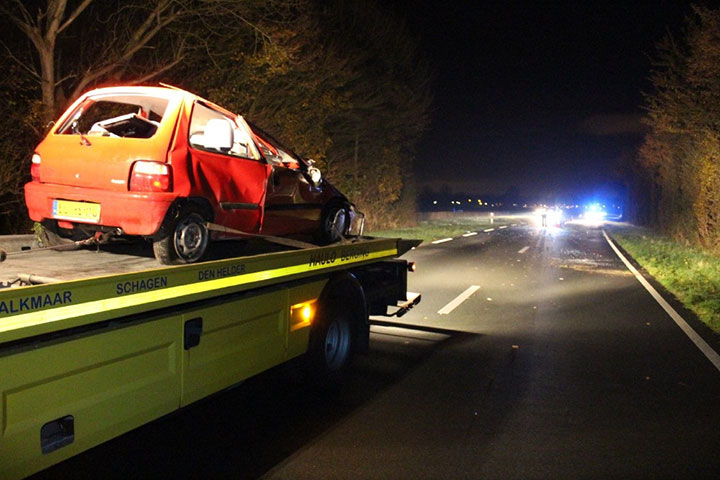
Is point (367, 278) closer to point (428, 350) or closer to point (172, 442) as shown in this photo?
point (428, 350)

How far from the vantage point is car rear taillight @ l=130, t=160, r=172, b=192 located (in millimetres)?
4734

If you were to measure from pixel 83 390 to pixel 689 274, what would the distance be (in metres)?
15.2

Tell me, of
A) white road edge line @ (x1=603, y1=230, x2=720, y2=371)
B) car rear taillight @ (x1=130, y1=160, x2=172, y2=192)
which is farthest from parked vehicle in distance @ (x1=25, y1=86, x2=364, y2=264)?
white road edge line @ (x1=603, y1=230, x2=720, y2=371)

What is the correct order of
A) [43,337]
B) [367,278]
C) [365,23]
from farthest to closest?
[365,23], [367,278], [43,337]

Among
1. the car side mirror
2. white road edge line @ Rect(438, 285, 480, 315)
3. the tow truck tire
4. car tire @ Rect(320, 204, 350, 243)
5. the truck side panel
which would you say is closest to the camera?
the truck side panel

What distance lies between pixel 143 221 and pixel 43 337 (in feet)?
6.24

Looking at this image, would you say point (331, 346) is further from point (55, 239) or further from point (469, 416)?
point (55, 239)

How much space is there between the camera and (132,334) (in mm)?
3393

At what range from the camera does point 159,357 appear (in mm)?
3602

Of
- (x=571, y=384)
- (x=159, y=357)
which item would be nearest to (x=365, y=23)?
(x=571, y=384)

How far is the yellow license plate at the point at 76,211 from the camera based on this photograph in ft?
15.8

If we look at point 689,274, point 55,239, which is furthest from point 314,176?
point 689,274

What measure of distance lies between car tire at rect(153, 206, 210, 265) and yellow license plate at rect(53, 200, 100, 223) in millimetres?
498

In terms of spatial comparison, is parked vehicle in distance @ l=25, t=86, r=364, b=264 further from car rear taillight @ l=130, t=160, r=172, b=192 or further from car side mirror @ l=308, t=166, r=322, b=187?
car side mirror @ l=308, t=166, r=322, b=187
